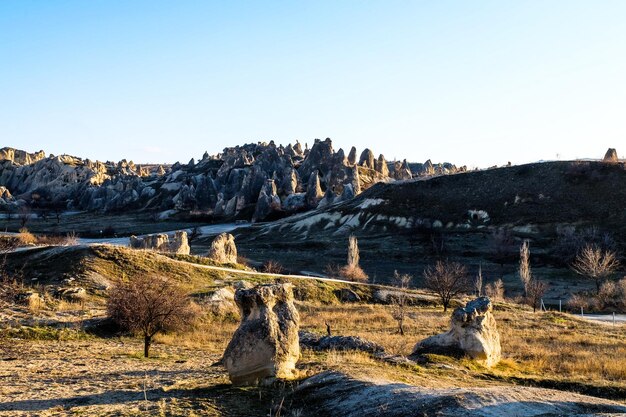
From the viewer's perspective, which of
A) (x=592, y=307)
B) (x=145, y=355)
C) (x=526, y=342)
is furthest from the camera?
(x=592, y=307)

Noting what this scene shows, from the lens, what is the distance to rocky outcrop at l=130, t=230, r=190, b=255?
51562 mm

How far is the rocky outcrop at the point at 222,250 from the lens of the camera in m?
51.2

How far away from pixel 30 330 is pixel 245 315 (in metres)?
11.8

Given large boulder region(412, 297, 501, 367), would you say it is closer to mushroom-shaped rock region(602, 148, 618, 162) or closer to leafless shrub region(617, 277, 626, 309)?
leafless shrub region(617, 277, 626, 309)

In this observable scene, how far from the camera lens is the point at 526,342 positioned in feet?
85.4

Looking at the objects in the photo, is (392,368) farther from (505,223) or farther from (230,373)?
(505,223)

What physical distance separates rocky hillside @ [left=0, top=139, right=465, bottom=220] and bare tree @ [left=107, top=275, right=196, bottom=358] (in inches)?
3834

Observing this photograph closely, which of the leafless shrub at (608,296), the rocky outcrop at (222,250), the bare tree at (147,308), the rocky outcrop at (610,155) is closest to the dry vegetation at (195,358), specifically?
the bare tree at (147,308)

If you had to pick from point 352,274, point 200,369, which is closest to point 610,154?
point 352,274

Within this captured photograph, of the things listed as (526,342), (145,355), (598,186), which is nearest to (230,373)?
(145,355)

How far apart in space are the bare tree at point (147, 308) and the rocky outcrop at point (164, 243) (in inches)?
1061

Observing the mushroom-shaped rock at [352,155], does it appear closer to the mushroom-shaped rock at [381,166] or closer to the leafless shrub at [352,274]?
the mushroom-shaped rock at [381,166]

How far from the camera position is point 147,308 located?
20.4 meters

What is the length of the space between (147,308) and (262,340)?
8.35 meters
